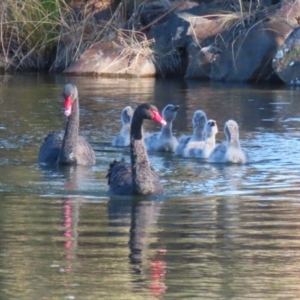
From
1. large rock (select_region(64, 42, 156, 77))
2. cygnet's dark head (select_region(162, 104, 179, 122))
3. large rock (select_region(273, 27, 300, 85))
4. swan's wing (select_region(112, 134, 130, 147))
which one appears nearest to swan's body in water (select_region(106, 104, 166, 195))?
swan's wing (select_region(112, 134, 130, 147))

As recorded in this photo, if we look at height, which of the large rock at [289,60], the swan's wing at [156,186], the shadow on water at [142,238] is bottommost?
the shadow on water at [142,238]

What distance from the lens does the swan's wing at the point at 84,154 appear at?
39.5ft

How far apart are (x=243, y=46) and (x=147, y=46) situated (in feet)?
7.88

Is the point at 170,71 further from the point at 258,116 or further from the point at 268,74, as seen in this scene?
the point at 258,116

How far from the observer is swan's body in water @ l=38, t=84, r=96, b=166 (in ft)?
39.3

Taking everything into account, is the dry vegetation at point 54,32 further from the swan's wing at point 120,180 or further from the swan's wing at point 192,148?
the swan's wing at point 120,180

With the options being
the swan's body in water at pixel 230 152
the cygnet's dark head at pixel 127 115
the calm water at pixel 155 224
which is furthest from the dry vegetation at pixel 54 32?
the swan's body in water at pixel 230 152

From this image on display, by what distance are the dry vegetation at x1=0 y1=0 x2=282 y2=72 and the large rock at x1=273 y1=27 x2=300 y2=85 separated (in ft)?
8.45

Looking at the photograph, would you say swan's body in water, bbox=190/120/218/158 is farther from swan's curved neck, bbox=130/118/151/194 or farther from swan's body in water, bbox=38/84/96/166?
swan's curved neck, bbox=130/118/151/194

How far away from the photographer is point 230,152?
12180 millimetres

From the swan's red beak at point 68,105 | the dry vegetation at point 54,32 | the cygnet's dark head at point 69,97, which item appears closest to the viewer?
the swan's red beak at point 68,105

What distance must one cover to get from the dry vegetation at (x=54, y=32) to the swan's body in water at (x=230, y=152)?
39.7 feet

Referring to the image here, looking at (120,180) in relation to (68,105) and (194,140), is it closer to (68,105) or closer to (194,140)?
(68,105)

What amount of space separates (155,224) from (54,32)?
1735 centimetres
